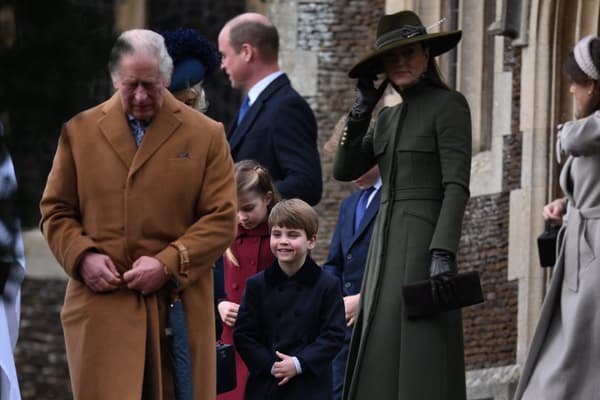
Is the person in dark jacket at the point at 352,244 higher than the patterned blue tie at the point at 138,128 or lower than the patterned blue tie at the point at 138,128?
lower

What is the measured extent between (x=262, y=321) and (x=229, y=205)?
114 cm

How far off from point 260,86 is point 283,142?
48 centimetres

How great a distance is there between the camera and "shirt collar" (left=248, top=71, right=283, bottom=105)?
812 centimetres

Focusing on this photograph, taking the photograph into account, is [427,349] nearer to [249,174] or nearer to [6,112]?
[249,174]

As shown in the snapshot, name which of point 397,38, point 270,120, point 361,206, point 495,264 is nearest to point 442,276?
point 397,38

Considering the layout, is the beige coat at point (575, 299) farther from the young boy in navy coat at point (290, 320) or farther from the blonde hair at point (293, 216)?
the blonde hair at point (293, 216)

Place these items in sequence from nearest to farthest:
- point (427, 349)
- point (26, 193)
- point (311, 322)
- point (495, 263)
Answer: point (26, 193) < point (427, 349) < point (311, 322) < point (495, 263)

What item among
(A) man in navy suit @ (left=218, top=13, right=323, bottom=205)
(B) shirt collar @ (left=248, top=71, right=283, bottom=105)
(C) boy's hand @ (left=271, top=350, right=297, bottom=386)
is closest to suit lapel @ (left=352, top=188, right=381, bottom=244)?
(A) man in navy suit @ (left=218, top=13, right=323, bottom=205)

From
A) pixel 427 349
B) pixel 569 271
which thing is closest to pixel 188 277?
pixel 427 349

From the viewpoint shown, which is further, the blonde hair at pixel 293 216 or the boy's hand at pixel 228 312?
the boy's hand at pixel 228 312

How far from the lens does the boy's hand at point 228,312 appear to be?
6.98m

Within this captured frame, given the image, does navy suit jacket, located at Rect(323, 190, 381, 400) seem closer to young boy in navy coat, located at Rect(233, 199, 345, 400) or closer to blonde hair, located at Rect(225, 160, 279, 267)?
blonde hair, located at Rect(225, 160, 279, 267)

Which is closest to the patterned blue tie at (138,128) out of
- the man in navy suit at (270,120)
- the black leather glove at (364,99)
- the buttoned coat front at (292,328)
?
the black leather glove at (364,99)

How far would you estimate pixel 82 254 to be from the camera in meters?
5.48
